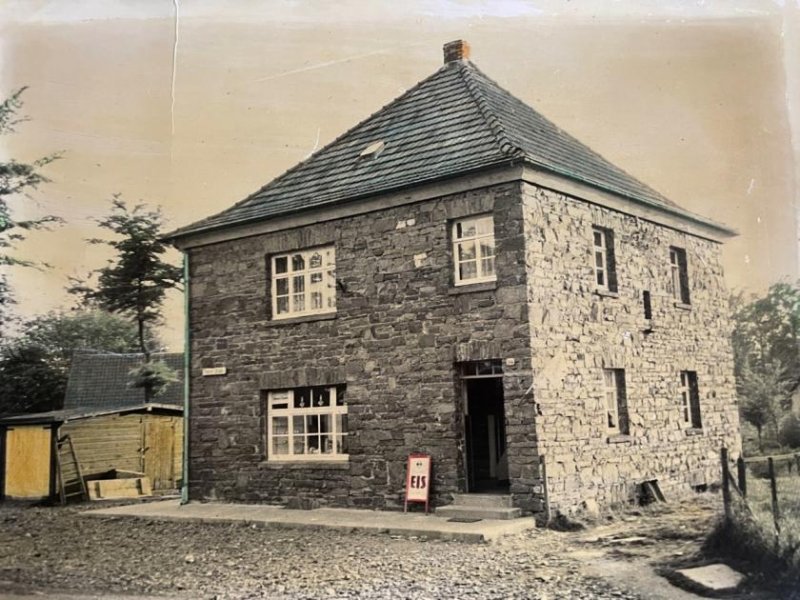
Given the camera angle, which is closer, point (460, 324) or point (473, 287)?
point (473, 287)

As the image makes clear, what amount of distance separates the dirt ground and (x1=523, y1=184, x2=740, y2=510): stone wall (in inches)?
30.5

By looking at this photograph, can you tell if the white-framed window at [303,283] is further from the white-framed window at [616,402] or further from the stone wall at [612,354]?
the white-framed window at [616,402]

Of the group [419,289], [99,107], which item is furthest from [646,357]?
[99,107]

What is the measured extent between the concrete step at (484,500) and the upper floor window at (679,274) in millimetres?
3031

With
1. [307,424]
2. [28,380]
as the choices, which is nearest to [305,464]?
[307,424]

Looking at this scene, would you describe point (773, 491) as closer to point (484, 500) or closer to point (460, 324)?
point (484, 500)

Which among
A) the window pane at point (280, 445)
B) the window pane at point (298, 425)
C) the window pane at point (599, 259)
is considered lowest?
the window pane at point (280, 445)

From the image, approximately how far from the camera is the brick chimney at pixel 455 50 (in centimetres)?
662

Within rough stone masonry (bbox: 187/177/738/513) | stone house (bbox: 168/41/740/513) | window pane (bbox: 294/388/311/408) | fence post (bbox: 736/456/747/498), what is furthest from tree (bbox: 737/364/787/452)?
window pane (bbox: 294/388/311/408)

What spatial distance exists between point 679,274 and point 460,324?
2555 millimetres

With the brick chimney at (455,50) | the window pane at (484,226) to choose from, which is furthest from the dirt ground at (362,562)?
the brick chimney at (455,50)

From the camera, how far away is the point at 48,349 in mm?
7395

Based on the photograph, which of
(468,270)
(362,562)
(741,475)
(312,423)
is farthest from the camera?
(312,423)

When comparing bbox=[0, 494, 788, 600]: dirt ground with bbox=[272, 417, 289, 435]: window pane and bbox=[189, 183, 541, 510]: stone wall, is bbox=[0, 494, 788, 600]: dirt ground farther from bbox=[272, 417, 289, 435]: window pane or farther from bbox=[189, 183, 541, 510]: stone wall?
bbox=[272, 417, 289, 435]: window pane
